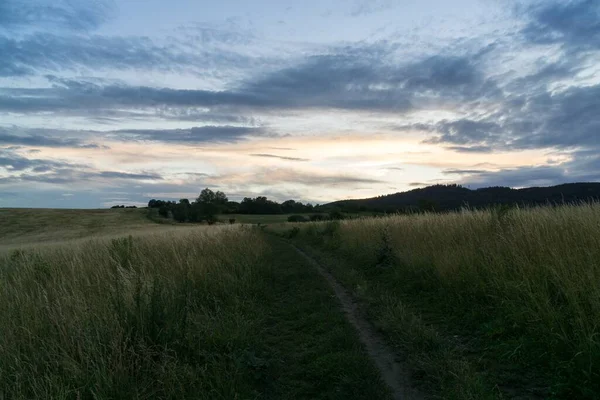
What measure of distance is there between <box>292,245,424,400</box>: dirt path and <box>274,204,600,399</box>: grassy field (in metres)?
0.20

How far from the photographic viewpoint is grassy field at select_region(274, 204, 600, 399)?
4195 millimetres

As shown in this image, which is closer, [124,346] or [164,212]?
[124,346]

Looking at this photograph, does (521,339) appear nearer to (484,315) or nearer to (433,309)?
(484,315)

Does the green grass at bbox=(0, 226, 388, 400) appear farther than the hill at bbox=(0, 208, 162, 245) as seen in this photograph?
No

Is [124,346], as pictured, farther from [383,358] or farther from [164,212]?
[164,212]

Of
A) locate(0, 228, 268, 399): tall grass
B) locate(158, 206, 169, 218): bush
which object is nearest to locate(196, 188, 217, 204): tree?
locate(158, 206, 169, 218): bush

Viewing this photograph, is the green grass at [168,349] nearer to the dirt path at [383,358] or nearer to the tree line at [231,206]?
the dirt path at [383,358]

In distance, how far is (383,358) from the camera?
17.3 feet

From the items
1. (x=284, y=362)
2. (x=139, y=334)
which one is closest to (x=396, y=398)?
(x=284, y=362)

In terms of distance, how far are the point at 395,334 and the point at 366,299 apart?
99.4 inches

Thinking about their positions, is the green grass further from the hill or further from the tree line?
the tree line

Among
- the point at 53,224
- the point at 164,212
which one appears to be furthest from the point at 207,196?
the point at 53,224

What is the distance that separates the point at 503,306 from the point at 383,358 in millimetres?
2390

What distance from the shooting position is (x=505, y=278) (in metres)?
6.74
